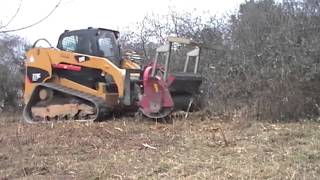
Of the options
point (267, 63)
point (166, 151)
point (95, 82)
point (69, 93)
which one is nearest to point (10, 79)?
point (69, 93)

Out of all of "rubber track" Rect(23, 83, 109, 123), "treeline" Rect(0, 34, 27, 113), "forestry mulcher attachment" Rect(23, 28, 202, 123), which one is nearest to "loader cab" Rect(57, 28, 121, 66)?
"forestry mulcher attachment" Rect(23, 28, 202, 123)

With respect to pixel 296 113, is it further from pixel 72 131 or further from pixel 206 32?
pixel 206 32

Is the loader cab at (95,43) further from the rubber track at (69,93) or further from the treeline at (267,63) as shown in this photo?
the treeline at (267,63)

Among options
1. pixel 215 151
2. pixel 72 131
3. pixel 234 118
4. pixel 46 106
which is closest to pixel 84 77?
pixel 46 106

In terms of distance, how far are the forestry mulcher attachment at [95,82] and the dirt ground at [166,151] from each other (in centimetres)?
93

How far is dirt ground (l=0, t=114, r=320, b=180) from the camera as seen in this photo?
6758 millimetres

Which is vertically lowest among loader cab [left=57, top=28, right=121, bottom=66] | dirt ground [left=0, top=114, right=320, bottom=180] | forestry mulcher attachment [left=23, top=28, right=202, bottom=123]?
dirt ground [left=0, top=114, right=320, bottom=180]

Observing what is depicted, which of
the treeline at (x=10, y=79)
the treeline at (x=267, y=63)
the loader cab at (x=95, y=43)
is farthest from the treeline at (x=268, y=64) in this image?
the treeline at (x=10, y=79)

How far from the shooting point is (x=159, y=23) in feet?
65.1

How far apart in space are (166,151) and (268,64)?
4009 millimetres

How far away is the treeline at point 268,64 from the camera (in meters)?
10.5

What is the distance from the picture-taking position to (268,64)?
11.5 m

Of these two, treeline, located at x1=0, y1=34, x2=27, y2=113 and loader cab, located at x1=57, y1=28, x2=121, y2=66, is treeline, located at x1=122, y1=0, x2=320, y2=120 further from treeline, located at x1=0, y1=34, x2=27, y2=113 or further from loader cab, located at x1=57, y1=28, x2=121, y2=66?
treeline, located at x1=0, y1=34, x2=27, y2=113

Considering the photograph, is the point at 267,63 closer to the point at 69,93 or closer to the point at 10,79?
the point at 69,93
